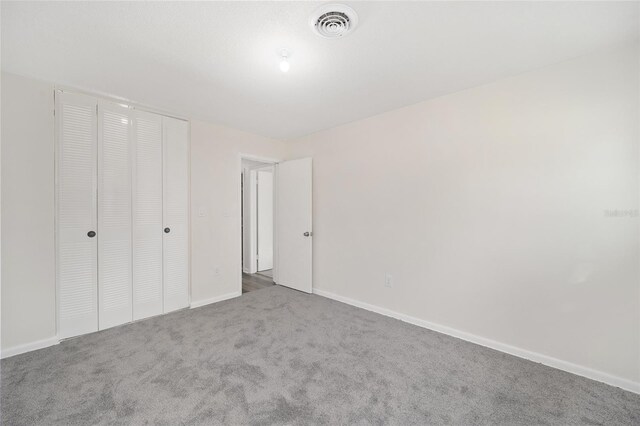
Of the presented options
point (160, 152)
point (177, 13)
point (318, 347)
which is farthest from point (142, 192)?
point (318, 347)

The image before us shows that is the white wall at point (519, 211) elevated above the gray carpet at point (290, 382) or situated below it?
above

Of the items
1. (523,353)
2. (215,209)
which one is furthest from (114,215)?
Result: (523,353)

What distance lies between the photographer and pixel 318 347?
7.50 ft

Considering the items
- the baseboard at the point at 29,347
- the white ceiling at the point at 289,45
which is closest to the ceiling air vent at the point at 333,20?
the white ceiling at the point at 289,45

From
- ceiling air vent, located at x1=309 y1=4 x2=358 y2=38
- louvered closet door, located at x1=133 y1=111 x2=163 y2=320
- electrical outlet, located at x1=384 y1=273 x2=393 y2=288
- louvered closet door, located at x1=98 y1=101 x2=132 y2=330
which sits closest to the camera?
ceiling air vent, located at x1=309 y1=4 x2=358 y2=38

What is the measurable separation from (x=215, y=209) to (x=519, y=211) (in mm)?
3404

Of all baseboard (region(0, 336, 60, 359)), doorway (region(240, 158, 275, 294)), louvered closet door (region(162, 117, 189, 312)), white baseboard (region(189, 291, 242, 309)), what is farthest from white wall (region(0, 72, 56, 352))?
doorway (region(240, 158, 275, 294))

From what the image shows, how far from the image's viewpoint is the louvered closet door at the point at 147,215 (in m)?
2.82

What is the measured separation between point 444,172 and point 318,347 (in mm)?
2087

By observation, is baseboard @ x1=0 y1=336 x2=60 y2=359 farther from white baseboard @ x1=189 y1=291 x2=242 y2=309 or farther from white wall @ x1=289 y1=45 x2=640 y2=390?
white wall @ x1=289 y1=45 x2=640 y2=390

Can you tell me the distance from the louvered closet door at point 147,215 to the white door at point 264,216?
221cm

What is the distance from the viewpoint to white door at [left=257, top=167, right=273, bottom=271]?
5.12m

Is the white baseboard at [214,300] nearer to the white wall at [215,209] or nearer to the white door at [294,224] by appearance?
the white wall at [215,209]

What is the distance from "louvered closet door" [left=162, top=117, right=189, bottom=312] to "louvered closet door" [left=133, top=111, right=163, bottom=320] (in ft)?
0.22
